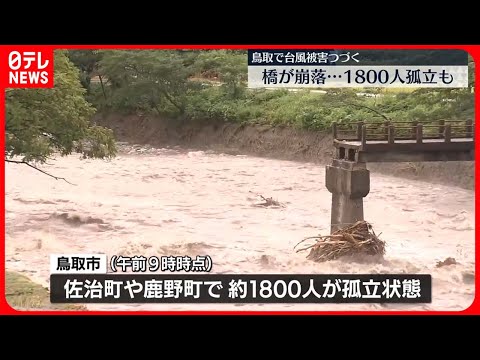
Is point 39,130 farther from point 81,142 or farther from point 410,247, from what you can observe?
point 410,247

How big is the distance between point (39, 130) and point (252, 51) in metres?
2.50

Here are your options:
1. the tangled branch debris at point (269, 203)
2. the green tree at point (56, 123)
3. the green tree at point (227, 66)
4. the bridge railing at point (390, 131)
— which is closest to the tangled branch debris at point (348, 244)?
the bridge railing at point (390, 131)

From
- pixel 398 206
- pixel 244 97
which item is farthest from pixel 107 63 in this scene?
pixel 398 206

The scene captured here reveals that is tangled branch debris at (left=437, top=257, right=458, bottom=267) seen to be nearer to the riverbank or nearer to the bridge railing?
the riverbank

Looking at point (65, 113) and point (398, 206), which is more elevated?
point (65, 113)

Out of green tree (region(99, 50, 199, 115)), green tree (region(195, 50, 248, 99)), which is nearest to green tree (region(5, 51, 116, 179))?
green tree (region(99, 50, 199, 115))

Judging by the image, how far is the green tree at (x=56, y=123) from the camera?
7.71 m

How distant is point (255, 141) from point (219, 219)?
8.11 ft

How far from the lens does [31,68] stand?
7.34 metres

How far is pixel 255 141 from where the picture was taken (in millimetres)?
10586

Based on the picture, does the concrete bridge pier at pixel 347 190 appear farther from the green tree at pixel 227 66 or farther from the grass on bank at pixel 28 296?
the grass on bank at pixel 28 296

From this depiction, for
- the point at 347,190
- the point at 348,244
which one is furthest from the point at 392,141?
the point at 348,244

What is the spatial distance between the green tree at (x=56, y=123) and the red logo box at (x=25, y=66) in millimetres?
138

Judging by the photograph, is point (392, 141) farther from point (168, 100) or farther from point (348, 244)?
point (168, 100)
